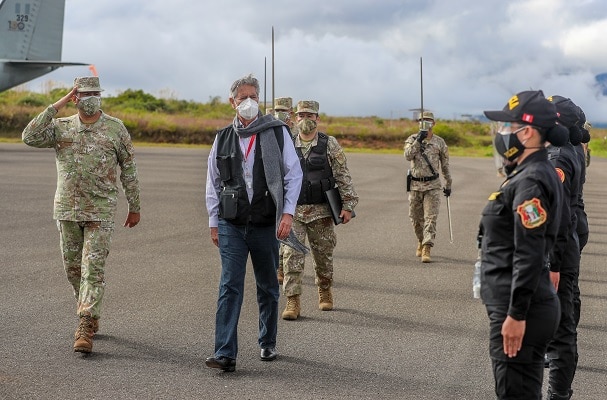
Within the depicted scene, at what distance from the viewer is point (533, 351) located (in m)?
4.05

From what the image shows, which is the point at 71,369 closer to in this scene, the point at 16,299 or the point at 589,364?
the point at 16,299

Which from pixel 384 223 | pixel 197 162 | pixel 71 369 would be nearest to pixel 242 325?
pixel 71 369

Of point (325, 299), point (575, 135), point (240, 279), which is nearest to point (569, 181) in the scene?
point (575, 135)

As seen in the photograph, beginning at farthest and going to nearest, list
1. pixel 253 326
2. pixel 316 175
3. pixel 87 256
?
pixel 316 175 < pixel 253 326 < pixel 87 256

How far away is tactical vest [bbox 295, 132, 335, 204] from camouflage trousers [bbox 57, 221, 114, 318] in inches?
81.1

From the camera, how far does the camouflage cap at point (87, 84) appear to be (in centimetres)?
702

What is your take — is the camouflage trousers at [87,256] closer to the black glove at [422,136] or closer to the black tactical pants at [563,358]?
the black tactical pants at [563,358]

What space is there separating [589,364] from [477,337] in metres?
1.05

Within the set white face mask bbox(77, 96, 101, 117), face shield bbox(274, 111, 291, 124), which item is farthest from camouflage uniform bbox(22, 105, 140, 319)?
face shield bbox(274, 111, 291, 124)

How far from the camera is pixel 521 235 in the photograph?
155 inches

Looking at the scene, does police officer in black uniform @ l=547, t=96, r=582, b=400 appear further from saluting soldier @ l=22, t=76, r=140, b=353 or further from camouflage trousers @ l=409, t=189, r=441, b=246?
camouflage trousers @ l=409, t=189, r=441, b=246

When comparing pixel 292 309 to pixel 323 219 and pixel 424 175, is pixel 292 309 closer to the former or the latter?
pixel 323 219

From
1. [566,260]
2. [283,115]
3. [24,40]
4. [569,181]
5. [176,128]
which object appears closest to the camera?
[566,260]

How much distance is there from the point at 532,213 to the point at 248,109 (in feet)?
9.75
